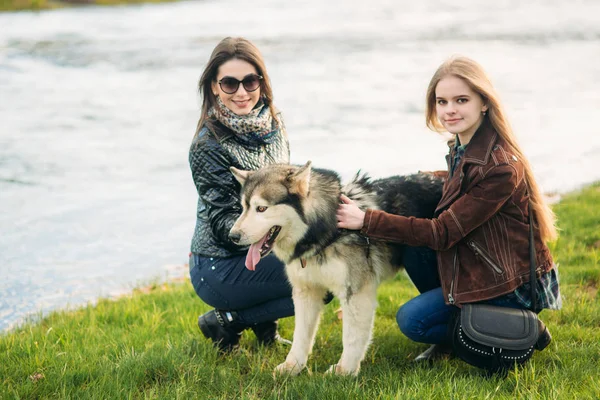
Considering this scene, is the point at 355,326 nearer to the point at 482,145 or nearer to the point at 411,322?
the point at 411,322

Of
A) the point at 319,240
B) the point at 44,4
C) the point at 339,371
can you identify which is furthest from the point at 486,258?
the point at 44,4

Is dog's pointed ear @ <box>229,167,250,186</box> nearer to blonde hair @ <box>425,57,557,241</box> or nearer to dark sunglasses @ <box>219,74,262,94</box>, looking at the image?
dark sunglasses @ <box>219,74,262,94</box>

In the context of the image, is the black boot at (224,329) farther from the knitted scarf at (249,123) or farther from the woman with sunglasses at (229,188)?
the knitted scarf at (249,123)

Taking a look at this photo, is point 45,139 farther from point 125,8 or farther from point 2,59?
point 125,8

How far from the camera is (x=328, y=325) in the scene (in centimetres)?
477

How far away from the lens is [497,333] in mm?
3471

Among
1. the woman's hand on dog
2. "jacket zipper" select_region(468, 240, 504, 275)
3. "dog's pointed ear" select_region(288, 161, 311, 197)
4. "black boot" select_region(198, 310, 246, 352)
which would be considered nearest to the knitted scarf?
"dog's pointed ear" select_region(288, 161, 311, 197)

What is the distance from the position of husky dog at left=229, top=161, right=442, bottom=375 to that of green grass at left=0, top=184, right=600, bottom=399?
252 millimetres

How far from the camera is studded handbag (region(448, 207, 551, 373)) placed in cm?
347

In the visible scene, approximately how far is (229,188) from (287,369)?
119cm

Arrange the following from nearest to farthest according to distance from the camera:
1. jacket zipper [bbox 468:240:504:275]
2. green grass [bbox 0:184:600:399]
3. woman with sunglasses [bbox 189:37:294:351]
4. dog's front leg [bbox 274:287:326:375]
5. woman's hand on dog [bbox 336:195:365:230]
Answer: green grass [bbox 0:184:600:399]
jacket zipper [bbox 468:240:504:275]
woman's hand on dog [bbox 336:195:365:230]
dog's front leg [bbox 274:287:326:375]
woman with sunglasses [bbox 189:37:294:351]

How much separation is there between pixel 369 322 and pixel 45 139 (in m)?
8.93

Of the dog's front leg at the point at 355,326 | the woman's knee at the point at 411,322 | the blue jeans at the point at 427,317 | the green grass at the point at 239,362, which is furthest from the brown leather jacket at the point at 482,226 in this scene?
the green grass at the point at 239,362

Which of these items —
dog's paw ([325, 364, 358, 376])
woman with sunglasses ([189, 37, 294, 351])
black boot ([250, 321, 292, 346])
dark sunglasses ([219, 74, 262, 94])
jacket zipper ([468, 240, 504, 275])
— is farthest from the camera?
black boot ([250, 321, 292, 346])
